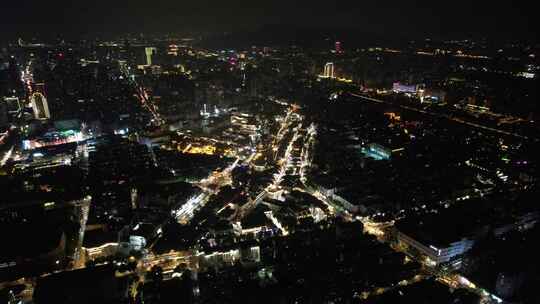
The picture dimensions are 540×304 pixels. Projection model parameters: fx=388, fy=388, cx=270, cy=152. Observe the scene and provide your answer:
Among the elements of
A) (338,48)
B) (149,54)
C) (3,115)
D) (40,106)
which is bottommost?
(3,115)

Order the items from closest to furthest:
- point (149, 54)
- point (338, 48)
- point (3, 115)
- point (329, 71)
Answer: point (3, 115) → point (329, 71) → point (149, 54) → point (338, 48)

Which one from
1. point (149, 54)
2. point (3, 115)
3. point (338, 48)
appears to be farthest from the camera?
point (338, 48)

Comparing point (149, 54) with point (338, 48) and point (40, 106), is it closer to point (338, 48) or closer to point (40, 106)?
point (40, 106)

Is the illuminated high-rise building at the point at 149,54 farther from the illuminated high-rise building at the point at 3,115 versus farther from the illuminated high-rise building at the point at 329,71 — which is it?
the illuminated high-rise building at the point at 3,115

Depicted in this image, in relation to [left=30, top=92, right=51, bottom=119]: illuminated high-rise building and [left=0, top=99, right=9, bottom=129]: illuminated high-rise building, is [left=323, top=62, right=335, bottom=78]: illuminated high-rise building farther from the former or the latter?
[left=0, top=99, right=9, bottom=129]: illuminated high-rise building

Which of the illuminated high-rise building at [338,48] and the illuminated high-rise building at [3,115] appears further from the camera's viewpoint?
the illuminated high-rise building at [338,48]

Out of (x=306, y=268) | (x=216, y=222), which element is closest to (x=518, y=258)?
(x=306, y=268)

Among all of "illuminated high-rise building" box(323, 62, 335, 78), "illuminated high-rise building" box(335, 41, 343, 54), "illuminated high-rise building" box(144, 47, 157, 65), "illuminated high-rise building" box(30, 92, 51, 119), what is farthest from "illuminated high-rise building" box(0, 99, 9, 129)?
"illuminated high-rise building" box(335, 41, 343, 54)

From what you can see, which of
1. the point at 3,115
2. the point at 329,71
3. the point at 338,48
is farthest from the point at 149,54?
the point at 338,48

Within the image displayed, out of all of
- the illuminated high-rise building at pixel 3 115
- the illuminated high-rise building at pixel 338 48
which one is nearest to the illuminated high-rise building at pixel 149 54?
the illuminated high-rise building at pixel 3 115
